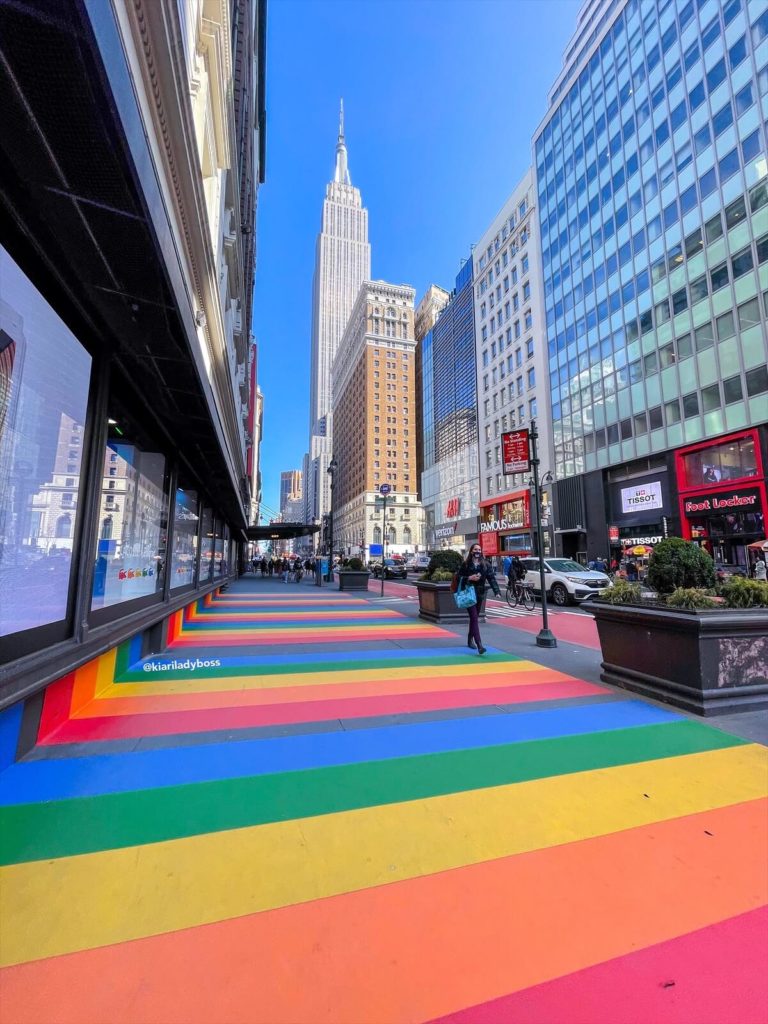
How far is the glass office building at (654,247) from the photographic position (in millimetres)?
24406

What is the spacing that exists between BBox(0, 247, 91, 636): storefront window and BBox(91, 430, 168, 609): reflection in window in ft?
2.48

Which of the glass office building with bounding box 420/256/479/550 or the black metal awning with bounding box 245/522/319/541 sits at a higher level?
the glass office building with bounding box 420/256/479/550

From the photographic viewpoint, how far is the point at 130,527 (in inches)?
224

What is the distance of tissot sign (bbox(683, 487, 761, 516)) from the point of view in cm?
2373

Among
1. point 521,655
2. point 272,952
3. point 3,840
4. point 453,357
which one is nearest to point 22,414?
point 3,840

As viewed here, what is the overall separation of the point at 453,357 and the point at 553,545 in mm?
47612

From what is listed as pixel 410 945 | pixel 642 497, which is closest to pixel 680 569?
pixel 410 945

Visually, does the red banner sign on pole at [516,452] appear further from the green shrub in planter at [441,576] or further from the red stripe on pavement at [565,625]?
the red stripe on pavement at [565,625]

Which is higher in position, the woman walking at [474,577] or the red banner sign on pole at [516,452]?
the red banner sign on pole at [516,452]

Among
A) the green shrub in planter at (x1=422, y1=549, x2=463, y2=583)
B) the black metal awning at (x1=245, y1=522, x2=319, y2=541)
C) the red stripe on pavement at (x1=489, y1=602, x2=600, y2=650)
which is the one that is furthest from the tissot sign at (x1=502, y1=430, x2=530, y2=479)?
the black metal awning at (x1=245, y1=522, x2=319, y2=541)

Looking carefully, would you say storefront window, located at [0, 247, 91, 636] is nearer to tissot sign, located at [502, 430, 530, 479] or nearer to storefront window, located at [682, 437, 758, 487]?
tissot sign, located at [502, 430, 530, 479]

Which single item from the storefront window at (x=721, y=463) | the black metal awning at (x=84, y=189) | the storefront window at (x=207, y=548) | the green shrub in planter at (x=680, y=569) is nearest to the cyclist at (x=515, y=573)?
the storefront window at (x=207, y=548)

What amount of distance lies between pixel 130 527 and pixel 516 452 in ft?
27.0

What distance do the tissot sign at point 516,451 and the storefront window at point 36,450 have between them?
8.50m
